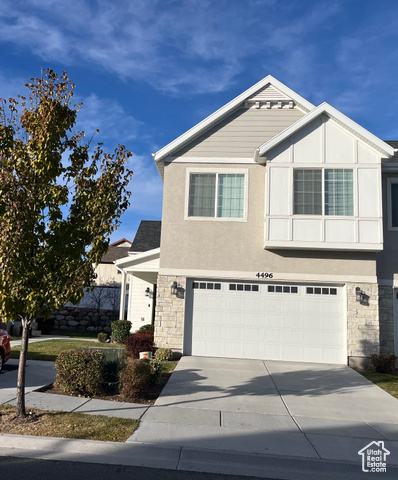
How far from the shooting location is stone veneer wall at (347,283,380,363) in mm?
12852

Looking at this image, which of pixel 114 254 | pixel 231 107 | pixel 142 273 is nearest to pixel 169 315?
pixel 142 273

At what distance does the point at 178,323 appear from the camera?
13297 millimetres

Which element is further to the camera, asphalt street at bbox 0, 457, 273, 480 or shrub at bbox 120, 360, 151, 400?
shrub at bbox 120, 360, 151, 400

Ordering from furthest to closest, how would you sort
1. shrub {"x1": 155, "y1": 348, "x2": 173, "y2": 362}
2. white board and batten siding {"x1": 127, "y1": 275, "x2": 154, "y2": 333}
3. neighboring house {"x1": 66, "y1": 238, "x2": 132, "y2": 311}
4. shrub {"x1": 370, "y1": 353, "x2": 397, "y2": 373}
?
neighboring house {"x1": 66, "y1": 238, "x2": 132, "y2": 311}
white board and batten siding {"x1": 127, "y1": 275, "x2": 154, "y2": 333}
shrub {"x1": 155, "y1": 348, "x2": 173, "y2": 362}
shrub {"x1": 370, "y1": 353, "x2": 397, "y2": 373}

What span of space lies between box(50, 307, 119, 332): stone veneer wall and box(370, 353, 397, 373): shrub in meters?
16.2

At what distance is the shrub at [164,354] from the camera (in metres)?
12.5

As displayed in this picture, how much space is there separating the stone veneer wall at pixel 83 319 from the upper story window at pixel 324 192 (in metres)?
15.6

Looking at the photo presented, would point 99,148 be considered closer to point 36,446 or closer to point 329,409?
point 36,446

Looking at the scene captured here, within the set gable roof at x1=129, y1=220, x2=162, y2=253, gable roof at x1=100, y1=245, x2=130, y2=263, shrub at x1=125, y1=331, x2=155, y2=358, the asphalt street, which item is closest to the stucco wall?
shrub at x1=125, y1=331, x2=155, y2=358

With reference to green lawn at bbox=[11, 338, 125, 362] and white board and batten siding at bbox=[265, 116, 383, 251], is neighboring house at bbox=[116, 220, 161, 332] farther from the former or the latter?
white board and batten siding at bbox=[265, 116, 383, 251]

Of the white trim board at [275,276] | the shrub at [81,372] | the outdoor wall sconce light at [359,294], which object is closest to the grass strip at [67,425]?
the shrub at [81,372]

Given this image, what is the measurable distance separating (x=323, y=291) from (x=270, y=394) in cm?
513

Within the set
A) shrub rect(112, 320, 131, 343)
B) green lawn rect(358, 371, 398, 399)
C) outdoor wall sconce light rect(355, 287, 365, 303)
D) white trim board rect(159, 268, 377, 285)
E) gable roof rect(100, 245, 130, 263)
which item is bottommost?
green lawn rect(358, 371, 398, 399)

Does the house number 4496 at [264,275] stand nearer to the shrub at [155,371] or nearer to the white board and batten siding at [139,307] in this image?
the shrub at [155,371]
